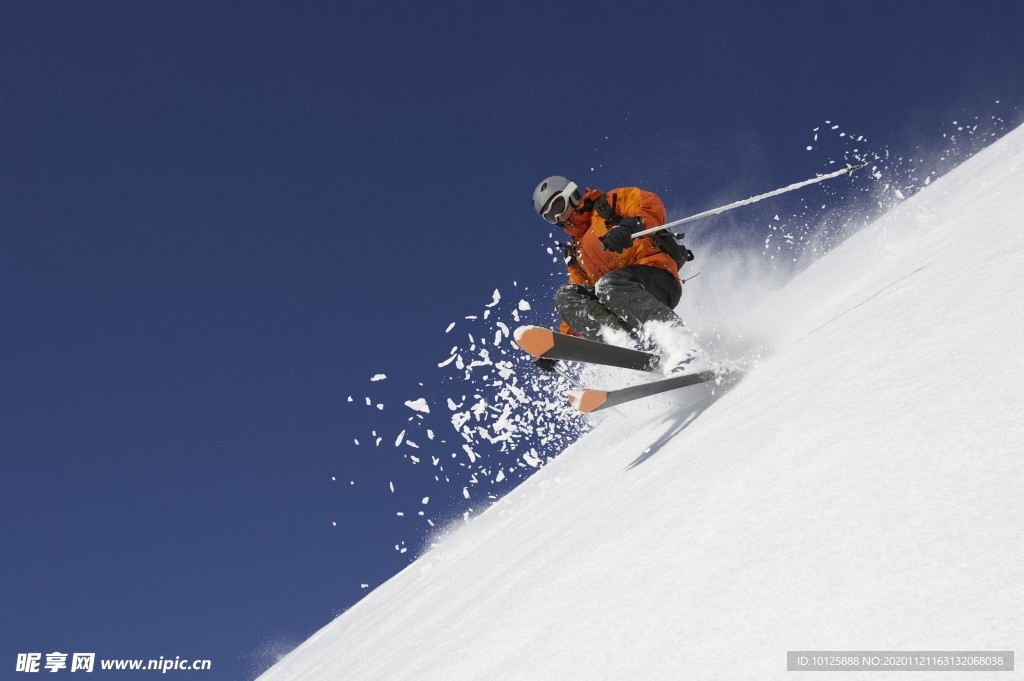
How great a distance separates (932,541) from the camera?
56.1 inches

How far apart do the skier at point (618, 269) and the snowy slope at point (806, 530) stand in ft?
3.94

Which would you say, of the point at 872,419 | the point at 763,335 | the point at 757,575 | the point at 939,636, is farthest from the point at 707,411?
the point at 939,636

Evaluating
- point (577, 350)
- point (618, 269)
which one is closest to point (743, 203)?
point (618, 269)

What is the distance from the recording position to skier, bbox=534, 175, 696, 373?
17.3ft

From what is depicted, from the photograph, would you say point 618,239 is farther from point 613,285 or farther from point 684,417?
point 684,417

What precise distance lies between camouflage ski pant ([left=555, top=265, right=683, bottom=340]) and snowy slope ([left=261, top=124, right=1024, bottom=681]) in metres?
1.27

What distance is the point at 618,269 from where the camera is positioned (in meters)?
5.76

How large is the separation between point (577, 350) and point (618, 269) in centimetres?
104

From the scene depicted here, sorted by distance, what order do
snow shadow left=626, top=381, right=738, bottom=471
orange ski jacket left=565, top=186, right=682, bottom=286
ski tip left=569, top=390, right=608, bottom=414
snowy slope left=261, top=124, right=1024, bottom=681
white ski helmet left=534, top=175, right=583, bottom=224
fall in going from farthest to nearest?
white ski helmet left=534, top=175, right=583, bottom=224 < orange ski jacket left=565, top=186, right=682, bottom=286 < ski tip left=569, top=390, right=608, bottom=414 < snow shadow left=626, top=381, right=738, bottom=471 < snowy slope left=261, top=124, right=1024, bottom=681

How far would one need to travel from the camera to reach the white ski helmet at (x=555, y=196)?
6.01m

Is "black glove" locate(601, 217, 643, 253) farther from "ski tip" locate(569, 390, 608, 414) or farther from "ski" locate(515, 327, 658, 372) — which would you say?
"ski tip" locate(569, 390, 608, 414)

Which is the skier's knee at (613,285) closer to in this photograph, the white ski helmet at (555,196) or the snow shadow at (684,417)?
the white ski helmet at (555,196)

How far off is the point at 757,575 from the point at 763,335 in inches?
173

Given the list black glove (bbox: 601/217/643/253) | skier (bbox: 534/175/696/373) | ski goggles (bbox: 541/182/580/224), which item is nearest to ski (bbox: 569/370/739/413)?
skier (bbox: 534/175/696/373)
